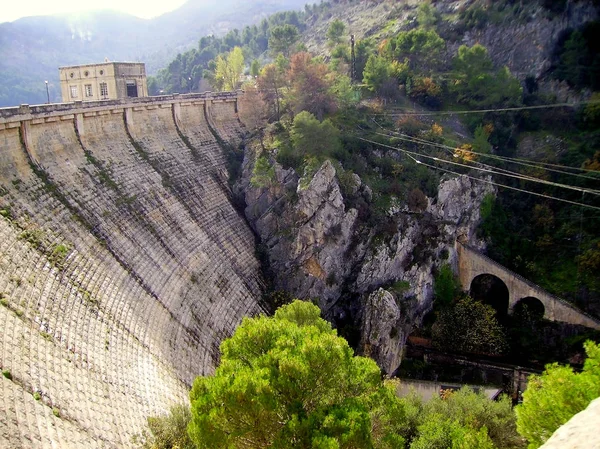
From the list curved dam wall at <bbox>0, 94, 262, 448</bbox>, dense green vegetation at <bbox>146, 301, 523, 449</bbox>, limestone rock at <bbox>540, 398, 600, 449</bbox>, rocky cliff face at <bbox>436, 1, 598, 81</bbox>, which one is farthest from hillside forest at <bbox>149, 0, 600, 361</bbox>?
limestone rock at <bbox>540, 398, 600, 449</bbox>

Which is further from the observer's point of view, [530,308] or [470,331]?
[530,308]

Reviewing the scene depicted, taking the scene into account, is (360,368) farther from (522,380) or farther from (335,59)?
(335,59)

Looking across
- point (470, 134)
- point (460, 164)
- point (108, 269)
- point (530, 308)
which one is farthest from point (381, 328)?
point (470, 134)

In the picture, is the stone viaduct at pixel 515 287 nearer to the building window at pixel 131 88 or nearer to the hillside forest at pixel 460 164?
the hillside forest at pixel 460 164

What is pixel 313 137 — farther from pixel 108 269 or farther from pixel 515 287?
pixel 108 269

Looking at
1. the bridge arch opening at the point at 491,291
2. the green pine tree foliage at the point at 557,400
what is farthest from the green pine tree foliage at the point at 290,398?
the bridge arch opening at the point at 491,291
